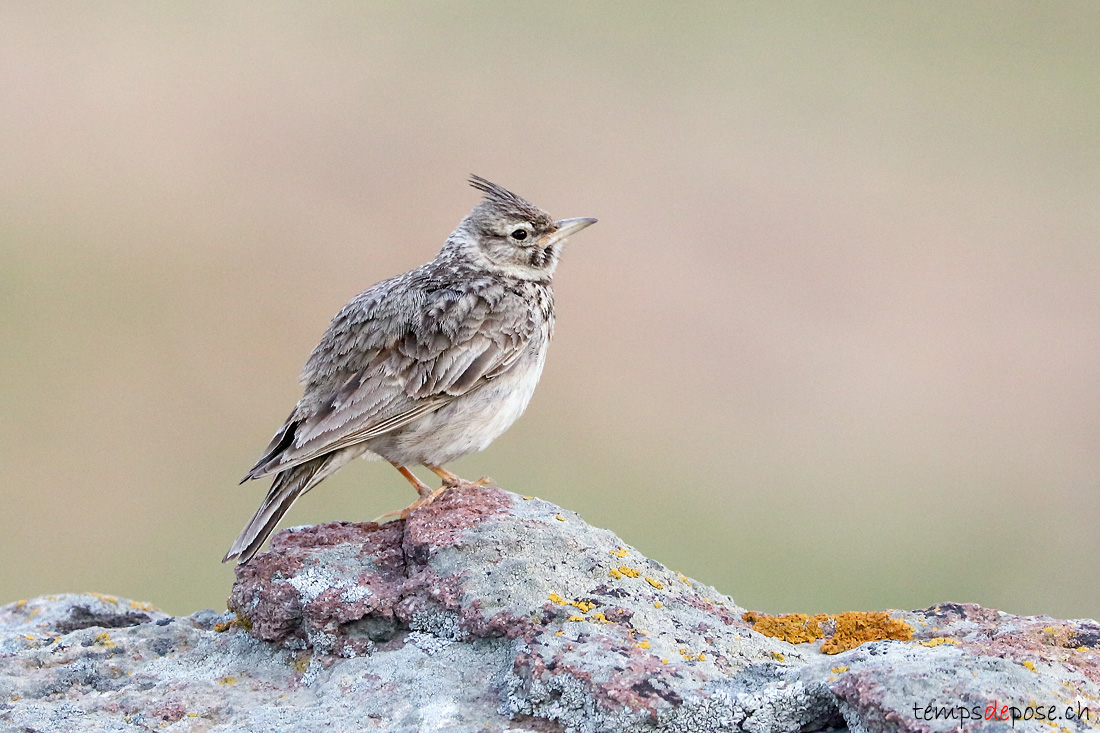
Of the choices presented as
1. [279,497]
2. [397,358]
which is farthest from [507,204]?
[279,497]

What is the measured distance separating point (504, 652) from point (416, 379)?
2018 millimetres

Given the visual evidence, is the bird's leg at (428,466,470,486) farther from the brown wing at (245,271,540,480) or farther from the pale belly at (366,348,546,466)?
the brown wing at (245,271,540,480)

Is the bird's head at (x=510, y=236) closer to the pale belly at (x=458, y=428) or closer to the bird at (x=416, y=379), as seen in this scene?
the bird at (x=416, y=379)

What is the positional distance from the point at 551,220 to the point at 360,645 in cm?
340

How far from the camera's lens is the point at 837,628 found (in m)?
4.20

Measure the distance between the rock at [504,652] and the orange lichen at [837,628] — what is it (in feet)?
0.04

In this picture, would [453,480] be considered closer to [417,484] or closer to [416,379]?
[417,484]

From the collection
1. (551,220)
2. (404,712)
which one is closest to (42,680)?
(404,712)

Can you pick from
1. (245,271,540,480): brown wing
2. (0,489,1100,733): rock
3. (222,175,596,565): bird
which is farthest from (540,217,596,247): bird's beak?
(0,489,1100,733): rock

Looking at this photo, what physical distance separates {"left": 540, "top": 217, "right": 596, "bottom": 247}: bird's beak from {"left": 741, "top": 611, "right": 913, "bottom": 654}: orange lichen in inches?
115

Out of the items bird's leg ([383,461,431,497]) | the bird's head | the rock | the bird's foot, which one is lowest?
the rock

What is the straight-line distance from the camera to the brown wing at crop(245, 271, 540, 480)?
16.9ft

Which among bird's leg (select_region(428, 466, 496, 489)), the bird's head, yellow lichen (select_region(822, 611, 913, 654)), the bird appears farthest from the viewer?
the bird's head

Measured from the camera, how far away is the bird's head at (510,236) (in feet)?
21.3
